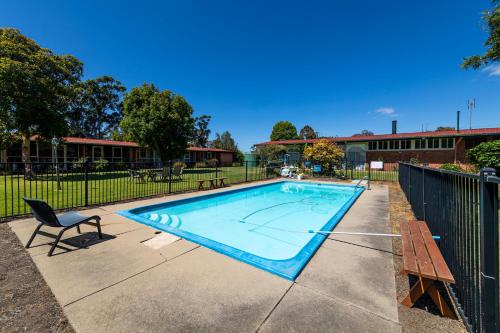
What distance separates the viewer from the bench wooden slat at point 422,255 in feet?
6.63

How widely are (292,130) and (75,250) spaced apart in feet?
175

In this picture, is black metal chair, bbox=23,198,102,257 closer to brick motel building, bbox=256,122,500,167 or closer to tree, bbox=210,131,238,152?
brick motel building, bbox=256,122,500,167

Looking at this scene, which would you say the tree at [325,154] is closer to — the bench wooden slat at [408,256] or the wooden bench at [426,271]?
the bench wooden slat at [408,256]

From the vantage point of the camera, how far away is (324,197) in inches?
436

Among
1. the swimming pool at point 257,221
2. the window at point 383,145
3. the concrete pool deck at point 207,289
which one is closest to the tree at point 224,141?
the window at point 383,145

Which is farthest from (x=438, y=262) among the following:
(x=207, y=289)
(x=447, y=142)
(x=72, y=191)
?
(x=447, y=142)

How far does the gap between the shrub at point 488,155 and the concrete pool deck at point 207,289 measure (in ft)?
50.2

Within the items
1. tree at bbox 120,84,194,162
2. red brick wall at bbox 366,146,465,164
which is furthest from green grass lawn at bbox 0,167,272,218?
red brick wall at bbox 366,146,465,164

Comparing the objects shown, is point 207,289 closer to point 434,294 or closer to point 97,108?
point 434,294

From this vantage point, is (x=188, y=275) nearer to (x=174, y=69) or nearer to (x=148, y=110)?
(x=148, y=110)

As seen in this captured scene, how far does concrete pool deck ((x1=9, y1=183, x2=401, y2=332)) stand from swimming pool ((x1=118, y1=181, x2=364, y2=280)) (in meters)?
0.26

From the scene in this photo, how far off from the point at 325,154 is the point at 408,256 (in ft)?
50.3

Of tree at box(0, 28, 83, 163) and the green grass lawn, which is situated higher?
tree at box(0, 28, 83, 163)

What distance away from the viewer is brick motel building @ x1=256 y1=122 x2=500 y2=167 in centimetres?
2286
